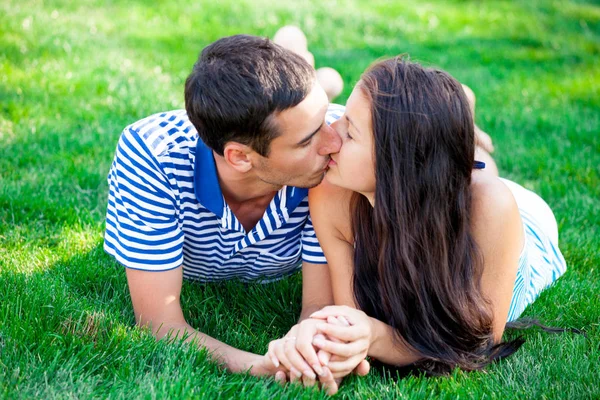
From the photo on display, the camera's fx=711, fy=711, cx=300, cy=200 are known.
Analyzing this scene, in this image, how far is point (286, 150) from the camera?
289 centimetres

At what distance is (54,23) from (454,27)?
189 inches

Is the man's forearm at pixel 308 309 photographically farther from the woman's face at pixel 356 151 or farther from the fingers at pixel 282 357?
the woman's face at pixel 356 151

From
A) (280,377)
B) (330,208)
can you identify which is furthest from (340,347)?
(330,208)

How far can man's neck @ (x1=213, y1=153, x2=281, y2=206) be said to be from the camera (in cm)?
305

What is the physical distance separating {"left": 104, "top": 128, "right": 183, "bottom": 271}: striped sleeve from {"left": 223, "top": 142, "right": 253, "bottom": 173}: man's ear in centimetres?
27

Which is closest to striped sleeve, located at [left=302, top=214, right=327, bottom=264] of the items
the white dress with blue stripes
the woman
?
the woman

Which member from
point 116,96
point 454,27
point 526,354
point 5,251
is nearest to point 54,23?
point 116,96

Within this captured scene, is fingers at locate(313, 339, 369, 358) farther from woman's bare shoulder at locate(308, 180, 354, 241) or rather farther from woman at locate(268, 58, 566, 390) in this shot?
woman's bare shoulder at locate(308, 180, 354, 241)

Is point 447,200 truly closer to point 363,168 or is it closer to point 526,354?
point 363,168

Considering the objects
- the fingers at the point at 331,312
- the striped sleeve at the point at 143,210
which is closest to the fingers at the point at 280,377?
the fingers at the point at 331,312

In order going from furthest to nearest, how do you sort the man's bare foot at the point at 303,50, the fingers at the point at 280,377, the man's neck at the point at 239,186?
the man's bare foot at the point at 303,50
the man's neck at the point at 239,186
the fingers at the point at 280,377

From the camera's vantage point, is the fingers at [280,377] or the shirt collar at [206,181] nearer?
the fingers at [280,377]

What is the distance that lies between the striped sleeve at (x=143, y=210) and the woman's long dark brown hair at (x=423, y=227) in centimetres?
79

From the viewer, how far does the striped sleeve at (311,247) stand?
3211 mm
